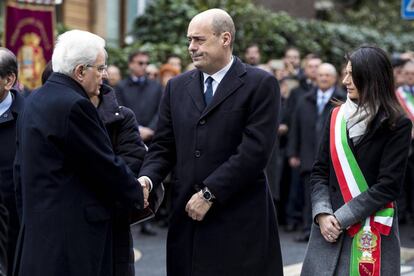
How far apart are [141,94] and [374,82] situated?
6.89 m

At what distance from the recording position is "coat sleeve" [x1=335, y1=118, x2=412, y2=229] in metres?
5.31

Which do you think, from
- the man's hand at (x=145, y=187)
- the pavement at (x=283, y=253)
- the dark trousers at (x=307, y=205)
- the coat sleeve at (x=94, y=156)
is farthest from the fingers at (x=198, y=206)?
the dark trousers at (x=307, y=205)

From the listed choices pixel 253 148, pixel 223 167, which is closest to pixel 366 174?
pixel 253 148

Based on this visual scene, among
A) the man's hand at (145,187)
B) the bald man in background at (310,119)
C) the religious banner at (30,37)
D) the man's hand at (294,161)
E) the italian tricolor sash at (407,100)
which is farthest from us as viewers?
the man's hand at (294,161)

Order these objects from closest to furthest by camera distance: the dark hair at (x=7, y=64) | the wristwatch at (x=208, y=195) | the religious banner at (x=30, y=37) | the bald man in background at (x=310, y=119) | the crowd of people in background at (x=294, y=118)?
1. the wristwatch at (x=208, y=195)
2. the dark hair at (x=7, y=64)
3. the religious banner at (x=30, y=37)
4. the bald man in background at (x=310, y=119)
5. the crowd of people in background at (x=294, y=118)

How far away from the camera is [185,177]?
5.61 meters

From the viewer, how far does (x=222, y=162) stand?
18.1ft

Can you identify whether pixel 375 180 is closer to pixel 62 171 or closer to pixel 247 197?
pixel 247 197

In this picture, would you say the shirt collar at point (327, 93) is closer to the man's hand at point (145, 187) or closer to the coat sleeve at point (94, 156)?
the man's hand at point (145, 187)

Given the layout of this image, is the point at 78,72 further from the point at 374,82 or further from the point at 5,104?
the point at 374,82

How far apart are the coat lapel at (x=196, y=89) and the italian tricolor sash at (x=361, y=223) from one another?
767 millimetres

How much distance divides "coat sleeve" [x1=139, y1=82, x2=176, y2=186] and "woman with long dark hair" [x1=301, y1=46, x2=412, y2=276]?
96 cm

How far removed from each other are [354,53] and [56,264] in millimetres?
1966

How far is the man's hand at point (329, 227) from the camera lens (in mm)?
5363
